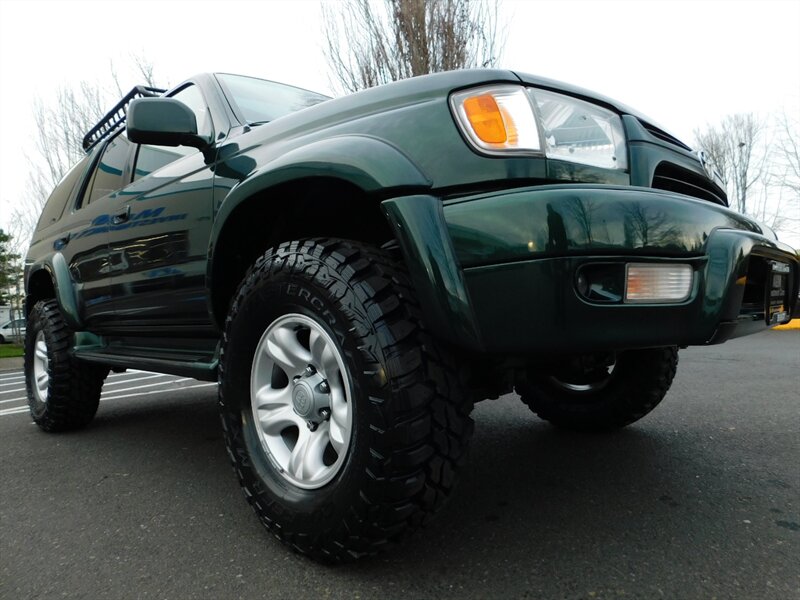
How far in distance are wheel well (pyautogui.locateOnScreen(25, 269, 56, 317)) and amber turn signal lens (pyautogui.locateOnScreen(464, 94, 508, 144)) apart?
3369 mm

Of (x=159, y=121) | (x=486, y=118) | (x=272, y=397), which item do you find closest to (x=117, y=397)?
(x=159, y=121)

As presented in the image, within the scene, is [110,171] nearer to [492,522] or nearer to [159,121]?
[159,121]

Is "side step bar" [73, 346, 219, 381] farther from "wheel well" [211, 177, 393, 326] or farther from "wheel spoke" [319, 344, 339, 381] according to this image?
"wheel spoke" [319, 344, 339, 381]

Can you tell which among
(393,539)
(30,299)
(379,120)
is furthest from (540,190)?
(30,299)

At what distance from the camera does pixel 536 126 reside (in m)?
1.41

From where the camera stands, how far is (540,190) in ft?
4.16

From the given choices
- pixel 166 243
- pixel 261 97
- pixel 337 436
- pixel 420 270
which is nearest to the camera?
pixel 420 270

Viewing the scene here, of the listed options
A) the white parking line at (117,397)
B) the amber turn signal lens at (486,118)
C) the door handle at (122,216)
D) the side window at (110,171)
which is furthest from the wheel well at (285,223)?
the white parking line at (117,397)

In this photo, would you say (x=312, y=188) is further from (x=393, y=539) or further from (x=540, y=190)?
(x=393, y=539)

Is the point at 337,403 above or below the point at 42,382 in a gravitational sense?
above

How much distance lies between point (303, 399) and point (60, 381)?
90.0 inches

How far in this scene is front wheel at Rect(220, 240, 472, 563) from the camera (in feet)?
4.35

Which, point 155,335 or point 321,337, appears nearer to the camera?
point 321,337

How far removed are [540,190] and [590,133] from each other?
0.39 metres
